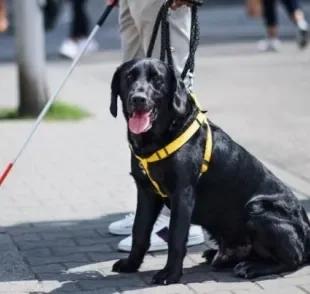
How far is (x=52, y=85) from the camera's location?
12273mm

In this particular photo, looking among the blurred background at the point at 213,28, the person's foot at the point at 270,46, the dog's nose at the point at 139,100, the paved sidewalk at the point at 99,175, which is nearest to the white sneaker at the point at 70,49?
the blurred background at the point at 213,28

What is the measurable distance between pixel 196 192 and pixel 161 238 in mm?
735

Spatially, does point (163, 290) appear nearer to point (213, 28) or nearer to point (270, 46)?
point (270, 46)

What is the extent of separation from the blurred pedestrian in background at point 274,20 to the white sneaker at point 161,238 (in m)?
9.16

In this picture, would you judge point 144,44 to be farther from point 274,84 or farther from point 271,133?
point 274,84

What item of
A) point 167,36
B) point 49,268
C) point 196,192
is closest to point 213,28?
point 167,36

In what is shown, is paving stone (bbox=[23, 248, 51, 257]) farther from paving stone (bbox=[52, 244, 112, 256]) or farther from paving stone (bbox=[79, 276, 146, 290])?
paving stone (bbox=[79, 276, 146, 290])

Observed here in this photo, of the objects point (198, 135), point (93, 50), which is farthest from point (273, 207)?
point (93, 50)

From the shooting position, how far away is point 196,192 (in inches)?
200

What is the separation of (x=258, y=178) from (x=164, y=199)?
Answer: 1.66 feet

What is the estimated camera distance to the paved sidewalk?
5.13m

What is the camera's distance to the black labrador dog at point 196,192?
485 cm

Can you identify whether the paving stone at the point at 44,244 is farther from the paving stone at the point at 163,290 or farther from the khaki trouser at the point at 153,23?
the khaki trouser at the point at 153,23

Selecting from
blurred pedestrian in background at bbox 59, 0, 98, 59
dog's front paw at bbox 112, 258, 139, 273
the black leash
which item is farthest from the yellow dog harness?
blurred pedestrian in background at bbox 59, 0, 98, 59
